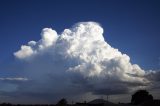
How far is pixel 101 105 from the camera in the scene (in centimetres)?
12412

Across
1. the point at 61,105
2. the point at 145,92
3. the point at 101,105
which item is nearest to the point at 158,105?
the point at 101,105

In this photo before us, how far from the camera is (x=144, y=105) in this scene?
116688mm

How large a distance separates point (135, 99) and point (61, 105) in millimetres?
41207

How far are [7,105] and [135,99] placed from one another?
70.0 m

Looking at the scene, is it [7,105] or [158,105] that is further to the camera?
[7,105]

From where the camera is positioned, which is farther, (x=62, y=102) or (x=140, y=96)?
(x=62, y=102)

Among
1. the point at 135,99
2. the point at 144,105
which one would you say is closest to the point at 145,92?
the point at 135,99

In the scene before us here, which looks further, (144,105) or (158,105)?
(144,105)

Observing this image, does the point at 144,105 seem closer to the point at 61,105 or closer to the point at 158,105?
the point at 158,105

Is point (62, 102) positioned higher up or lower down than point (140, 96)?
lower down

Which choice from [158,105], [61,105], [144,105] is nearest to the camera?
[158,105]

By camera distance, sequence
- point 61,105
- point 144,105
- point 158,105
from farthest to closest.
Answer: point 61,105, point 144,105, point 158,105

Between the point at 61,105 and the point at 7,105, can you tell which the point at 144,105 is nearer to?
the point at 61,105

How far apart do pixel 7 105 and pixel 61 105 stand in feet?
96.7
